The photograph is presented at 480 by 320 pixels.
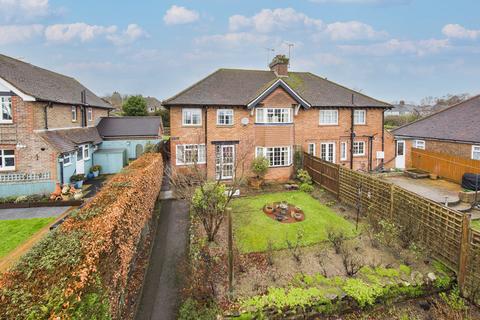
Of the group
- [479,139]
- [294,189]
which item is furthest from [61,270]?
[479,139]

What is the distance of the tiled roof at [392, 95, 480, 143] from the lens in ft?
69.6

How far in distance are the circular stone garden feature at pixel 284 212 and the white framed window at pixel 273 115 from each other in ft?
25.2

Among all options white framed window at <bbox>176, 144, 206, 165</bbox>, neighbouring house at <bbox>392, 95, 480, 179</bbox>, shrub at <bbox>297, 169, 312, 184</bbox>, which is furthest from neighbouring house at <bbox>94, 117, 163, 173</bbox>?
neighbouring house at <bbox>392, 95, 480, 179</bbox>

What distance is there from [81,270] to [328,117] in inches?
880

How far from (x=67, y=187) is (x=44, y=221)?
395 cm

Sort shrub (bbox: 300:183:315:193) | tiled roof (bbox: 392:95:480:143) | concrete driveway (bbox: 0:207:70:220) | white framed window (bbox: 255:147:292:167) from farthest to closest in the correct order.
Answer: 1. tiled roof (bbox: 392:95:480:143)
2. white framed window (bbox: 255:147:292:167)
3. shrub (bbox: 300:183:315:193)
4. concrete driveway (bbox: 0:207:70:220)

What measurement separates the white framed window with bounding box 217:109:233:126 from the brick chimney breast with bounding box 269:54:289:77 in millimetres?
7949

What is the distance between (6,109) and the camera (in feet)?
56.6

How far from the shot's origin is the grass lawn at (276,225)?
445 inches

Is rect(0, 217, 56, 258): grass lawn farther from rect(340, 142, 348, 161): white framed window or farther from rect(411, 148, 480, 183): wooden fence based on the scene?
rect(411, 148, 480, 183): wooden fence

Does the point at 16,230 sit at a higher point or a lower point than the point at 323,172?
lower

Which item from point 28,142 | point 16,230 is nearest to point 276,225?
point 16,230

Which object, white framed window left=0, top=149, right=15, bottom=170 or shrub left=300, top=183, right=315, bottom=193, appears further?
shrub left=300, top=183, right=315, bottom=193

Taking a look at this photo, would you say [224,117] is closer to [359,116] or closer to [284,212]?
[284,212]
